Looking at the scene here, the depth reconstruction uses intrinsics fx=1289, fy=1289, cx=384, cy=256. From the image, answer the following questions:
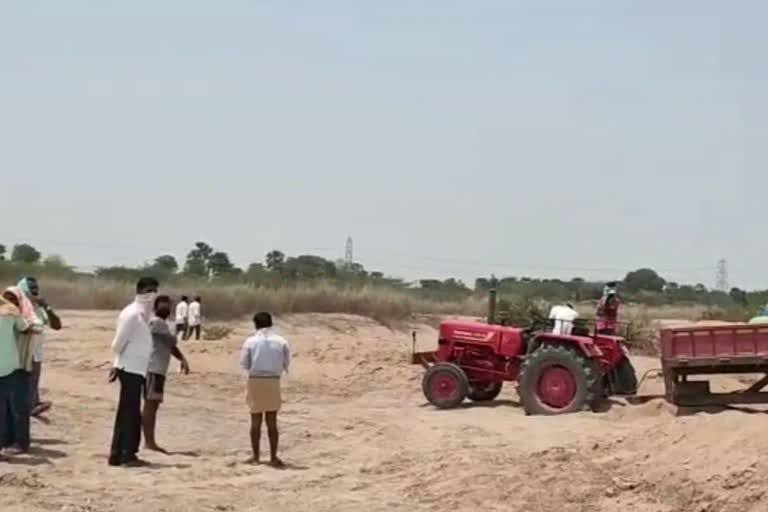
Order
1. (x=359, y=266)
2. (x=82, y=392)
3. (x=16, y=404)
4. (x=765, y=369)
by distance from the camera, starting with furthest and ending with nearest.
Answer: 1. (x=359, y=266)
2. (x=82, y=392)
3. (x=765, y=369)
4. (x=16, y=404)

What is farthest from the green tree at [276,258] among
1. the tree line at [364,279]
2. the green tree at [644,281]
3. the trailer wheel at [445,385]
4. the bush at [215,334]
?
the trailer wheel at [445,385]

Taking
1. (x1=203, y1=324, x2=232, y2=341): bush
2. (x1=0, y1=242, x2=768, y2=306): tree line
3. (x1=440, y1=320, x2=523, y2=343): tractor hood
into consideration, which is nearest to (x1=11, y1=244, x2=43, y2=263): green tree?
(x1=0, y1=242, x2=768, y2=306): tree line

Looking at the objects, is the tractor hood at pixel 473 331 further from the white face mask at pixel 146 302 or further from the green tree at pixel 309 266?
the green tree at pixel 309 266

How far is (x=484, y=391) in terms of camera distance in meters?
19.5

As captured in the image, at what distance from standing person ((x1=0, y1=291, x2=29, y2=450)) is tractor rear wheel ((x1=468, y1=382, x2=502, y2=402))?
8.10m

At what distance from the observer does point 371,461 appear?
1320 cm

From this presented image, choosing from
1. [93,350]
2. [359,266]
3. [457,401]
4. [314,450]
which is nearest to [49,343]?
[93,350]

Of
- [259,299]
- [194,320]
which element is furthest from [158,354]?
[259,299]

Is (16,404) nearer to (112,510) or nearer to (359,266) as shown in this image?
(112,510)

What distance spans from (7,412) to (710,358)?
843 centimetres

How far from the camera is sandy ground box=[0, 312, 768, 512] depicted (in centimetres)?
1071

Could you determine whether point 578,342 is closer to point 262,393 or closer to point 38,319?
point 262,393

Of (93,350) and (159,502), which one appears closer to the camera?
(159,502)

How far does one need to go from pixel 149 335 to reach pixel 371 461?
102 inches
